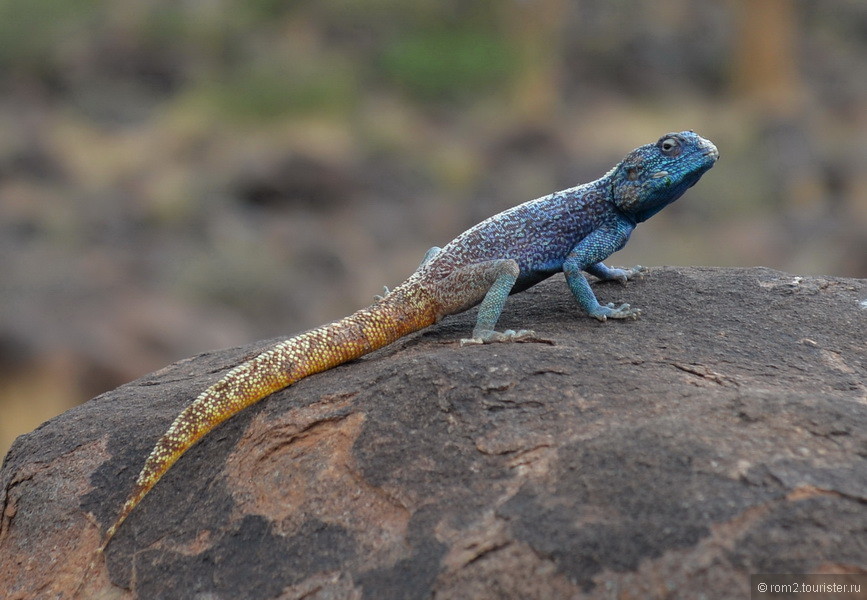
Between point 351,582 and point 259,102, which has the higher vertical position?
point 259,102

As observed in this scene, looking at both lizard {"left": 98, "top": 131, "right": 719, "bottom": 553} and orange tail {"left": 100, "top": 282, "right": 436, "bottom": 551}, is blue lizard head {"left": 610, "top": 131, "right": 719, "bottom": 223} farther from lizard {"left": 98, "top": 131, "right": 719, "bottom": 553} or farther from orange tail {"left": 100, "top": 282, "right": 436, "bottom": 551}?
orange tail {"left": 100, "top": 282, "right": 436, "bottom": 551}

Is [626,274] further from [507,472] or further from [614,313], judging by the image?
[507,472]

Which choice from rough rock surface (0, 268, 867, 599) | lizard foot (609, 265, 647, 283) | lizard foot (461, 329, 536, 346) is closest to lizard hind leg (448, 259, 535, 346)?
lizard foot (461, 329, 536, 346)

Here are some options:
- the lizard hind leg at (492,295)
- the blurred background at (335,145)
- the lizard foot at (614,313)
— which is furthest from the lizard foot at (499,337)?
the blurred background at (335,145)

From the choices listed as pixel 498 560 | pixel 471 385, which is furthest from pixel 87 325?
pixel 498 560

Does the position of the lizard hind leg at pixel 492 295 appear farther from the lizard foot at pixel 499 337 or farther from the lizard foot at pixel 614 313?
the lizard foot at pixel 614 313

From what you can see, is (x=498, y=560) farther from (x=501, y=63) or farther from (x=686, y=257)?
(x=501, y=63)
